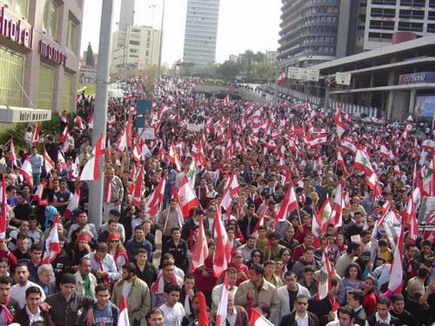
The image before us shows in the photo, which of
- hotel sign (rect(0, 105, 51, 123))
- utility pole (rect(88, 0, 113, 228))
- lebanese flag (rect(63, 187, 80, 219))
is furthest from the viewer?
hotel sign (rect(0, 105, 51, 123))

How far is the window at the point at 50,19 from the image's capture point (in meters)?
28.8

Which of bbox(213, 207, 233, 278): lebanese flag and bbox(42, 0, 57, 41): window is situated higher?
bbox(42, 0, 57, 41): window

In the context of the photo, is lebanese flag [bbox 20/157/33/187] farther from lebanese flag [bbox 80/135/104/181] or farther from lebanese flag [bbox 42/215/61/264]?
lebanese flag [bbox 42/215/61/264]

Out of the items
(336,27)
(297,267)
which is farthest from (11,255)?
(336,27)

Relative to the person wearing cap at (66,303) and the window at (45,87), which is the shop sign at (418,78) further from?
the person wearing cap at (66,303)

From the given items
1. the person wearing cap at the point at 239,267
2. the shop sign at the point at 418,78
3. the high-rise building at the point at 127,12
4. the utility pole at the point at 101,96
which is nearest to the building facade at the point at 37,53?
the utility pole at the point at 101,96

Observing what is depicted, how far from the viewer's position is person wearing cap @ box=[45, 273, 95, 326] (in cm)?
659

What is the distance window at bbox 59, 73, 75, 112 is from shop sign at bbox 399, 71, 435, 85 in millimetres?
30670

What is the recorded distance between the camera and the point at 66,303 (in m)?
6.67

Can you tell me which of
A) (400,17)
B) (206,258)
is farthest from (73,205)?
(400,17)

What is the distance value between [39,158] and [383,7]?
79205 millimetres

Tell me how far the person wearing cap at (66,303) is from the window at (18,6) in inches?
645

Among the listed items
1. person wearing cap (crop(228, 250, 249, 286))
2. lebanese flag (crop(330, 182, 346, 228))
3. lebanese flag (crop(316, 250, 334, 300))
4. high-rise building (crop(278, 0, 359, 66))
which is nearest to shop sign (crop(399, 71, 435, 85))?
high-rise building (crop(278, 0, 359, 66))

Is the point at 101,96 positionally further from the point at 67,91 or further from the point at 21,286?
the point at 67,91
